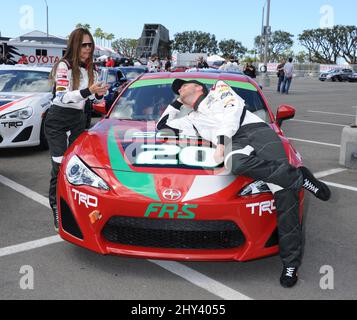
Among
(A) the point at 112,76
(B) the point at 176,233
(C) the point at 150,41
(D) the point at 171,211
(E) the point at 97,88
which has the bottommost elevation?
(B) the point at 176,233

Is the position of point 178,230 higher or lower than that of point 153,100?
lower

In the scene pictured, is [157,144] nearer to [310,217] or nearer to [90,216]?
[90,216]

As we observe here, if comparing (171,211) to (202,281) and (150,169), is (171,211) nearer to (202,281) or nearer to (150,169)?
(150,169)

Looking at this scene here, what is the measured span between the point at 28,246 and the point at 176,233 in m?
1.44

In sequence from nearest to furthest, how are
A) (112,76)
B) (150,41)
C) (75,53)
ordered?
1. (75,53)
2. (112,76)
3. (150,41)

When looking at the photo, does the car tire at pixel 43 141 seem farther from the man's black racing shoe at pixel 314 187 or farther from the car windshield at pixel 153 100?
the man's black racing shoe at pixel 314 187

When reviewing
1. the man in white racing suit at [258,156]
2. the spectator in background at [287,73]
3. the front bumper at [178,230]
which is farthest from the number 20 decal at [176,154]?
the spectator in background at [287,73]

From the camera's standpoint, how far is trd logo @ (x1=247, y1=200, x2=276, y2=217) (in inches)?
121

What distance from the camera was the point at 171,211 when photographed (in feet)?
9.86

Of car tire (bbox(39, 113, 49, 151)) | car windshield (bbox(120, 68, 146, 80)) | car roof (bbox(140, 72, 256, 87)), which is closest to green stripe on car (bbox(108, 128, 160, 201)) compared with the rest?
car roof (bbox(140, 72, 256, 87))

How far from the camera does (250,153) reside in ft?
10.7

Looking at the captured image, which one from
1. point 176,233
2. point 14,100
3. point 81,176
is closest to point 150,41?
point 14,100
